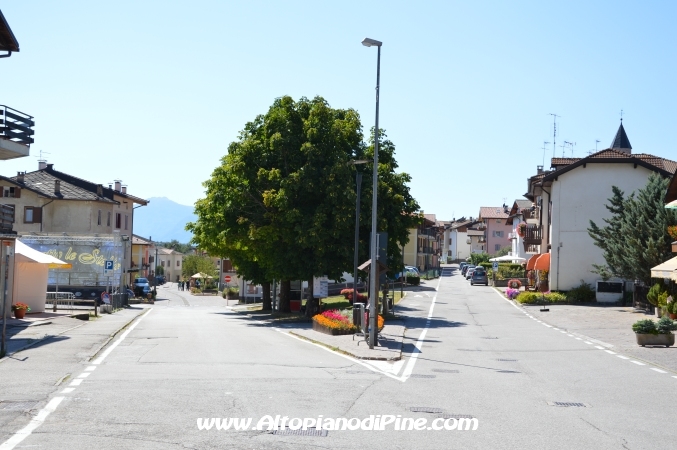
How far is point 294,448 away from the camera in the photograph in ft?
27.6

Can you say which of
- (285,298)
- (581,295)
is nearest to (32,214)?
(285,298)

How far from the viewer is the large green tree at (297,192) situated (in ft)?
123

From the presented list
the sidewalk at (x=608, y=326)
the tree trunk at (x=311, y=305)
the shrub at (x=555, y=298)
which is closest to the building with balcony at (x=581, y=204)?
the shrub at (x=555, y=298)

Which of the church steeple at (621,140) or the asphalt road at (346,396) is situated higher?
the church steeple at (621,140)

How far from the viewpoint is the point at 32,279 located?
36562mm

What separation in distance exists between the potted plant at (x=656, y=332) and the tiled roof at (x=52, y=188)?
58949mm

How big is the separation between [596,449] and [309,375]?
24.4ft

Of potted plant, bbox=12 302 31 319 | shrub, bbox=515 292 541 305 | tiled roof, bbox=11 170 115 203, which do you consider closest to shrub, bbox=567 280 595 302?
shrub, bbox=515 292 541 305

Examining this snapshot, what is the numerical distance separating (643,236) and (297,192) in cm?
1764

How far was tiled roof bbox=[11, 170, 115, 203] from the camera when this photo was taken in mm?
72625

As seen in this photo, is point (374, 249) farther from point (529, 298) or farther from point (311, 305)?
point (529, 298)

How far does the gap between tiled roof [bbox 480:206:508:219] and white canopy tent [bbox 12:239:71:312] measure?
4471 inches

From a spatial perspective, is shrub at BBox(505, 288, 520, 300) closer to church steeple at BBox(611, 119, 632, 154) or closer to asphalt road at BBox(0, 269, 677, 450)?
church steeple at BBox(611, 119, 632, 154)

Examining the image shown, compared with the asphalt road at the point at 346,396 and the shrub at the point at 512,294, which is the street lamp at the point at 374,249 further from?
the shrub at the point at 512,294
